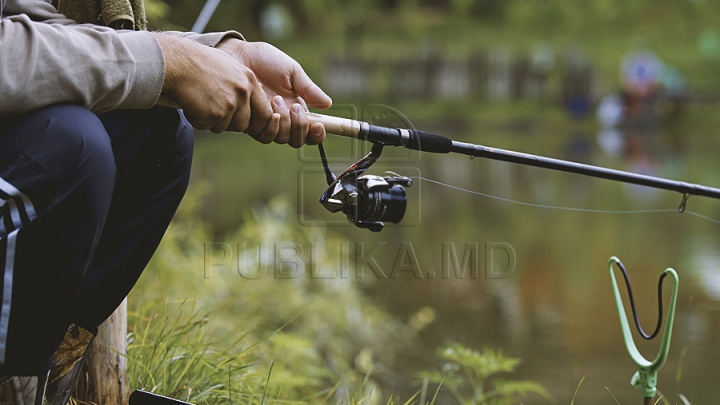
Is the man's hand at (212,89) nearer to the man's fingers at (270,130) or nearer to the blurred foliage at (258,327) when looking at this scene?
the man's fingers at (270,130)

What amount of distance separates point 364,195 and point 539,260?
3.83m

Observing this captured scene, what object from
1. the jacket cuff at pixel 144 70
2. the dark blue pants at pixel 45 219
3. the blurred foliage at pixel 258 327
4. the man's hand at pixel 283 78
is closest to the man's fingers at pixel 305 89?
the man's hand at pixel 283 78

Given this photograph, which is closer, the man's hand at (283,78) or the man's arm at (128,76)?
the man's arm at (128,76)

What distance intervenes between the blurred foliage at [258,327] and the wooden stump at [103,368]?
105mm

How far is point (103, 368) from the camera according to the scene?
5.34ft

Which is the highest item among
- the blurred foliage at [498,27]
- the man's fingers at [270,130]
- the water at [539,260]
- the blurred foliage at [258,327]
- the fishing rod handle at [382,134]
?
the man's fingers at [270,130]

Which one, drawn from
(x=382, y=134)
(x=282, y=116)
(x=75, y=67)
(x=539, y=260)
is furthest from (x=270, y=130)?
(x=539, y=260)

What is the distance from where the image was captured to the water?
11.8 feet

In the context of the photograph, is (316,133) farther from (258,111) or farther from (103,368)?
(103,368)

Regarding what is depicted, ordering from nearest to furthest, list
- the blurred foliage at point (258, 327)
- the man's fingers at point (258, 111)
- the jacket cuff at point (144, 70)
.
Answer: the jacket cuff at point (144, 70)
the man's fingers at point (258, 111)
the blurred foliage at point (258, 327)

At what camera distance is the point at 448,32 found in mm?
22750

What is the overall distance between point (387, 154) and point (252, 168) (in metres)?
2.06

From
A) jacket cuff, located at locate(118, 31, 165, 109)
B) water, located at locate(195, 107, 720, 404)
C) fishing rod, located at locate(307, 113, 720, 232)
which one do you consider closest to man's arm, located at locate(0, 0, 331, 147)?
jacket cuff, located at locate(118, 31, 165, 109)

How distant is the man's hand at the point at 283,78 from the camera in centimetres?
150
